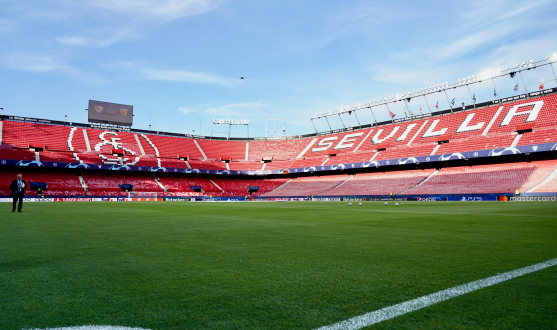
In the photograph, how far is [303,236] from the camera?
7199 millimetres

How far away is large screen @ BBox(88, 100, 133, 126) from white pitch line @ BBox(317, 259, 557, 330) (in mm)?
68846

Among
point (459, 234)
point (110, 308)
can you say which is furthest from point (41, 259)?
point (459, 234)

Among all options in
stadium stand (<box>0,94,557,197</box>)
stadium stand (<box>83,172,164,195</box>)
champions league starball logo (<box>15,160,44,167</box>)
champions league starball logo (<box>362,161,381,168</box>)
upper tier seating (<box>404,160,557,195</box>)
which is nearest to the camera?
upper tier seating (<box>404,160,557,195</box>)

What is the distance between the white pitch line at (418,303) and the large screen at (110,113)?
68.8 m

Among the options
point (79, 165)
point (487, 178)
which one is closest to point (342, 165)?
point (487, 178)

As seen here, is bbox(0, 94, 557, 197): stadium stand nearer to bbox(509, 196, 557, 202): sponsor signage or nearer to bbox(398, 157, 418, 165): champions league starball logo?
bbox(398, 157, 418, 165): champions league starball logo

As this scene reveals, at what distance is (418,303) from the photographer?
2709mm

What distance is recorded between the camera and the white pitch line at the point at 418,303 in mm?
2305

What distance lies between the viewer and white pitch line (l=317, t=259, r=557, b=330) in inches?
90.7

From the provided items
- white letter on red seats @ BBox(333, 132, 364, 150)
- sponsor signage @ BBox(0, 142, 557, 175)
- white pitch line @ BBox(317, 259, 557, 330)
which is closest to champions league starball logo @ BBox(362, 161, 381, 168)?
sponsor signage @ BBox(0, 142, 557, 175)

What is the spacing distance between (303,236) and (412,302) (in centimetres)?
453

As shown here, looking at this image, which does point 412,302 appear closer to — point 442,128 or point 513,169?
point 513,169

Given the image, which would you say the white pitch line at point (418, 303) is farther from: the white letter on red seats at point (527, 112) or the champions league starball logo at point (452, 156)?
the white letter on red seats at point (527, 112)

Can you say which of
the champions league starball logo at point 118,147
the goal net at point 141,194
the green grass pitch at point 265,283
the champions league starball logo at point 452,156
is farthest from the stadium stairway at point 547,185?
the champions league starball logo at point 118,147
